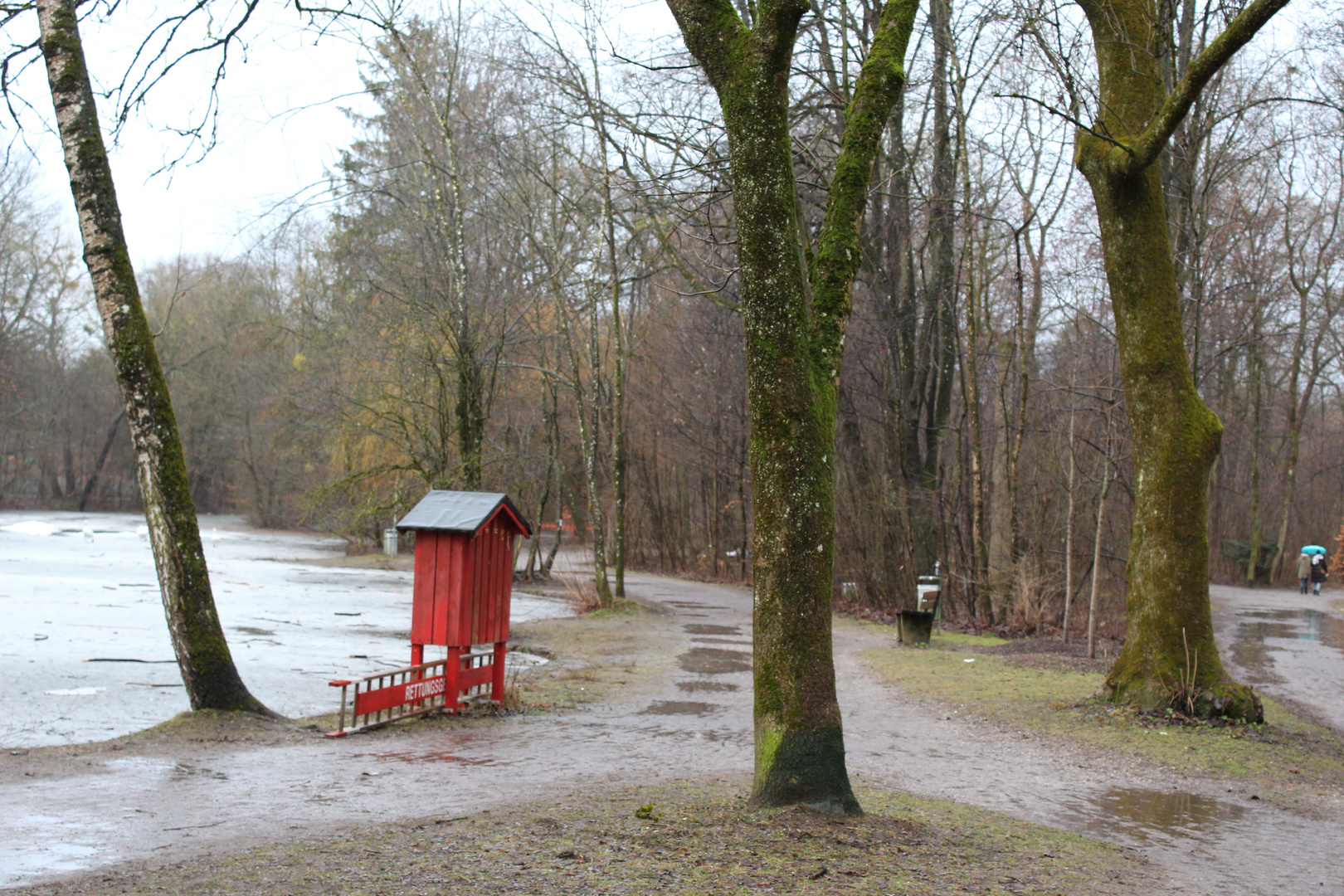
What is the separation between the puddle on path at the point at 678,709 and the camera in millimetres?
9820

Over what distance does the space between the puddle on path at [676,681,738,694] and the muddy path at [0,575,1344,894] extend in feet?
4.38

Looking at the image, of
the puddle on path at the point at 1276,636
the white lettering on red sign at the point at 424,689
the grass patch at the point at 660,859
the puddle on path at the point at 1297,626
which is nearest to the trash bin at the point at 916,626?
the puddle on path at the point at 1276,636

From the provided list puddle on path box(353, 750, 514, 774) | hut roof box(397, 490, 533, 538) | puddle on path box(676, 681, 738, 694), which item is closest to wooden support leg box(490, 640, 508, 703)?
hut roof box(397, 490, 533, 538)

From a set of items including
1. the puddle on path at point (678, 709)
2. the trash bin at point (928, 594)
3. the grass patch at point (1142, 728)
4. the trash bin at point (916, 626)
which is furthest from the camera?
the trash bin at point (928, 594)

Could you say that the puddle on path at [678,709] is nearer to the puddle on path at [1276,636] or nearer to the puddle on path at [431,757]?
the puddle on path at [431,757]

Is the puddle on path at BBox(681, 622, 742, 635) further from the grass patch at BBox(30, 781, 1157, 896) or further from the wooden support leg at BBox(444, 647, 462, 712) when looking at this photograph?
the grass patch at BBox(30, 781, 1157, 896)

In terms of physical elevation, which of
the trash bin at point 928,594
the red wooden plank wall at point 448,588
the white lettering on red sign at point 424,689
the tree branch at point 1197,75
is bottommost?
the white lettering on red sign at point 424,689

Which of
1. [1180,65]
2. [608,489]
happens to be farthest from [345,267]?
[1180,65]

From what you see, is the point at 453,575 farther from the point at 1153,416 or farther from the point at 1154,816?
the point at 1153,416

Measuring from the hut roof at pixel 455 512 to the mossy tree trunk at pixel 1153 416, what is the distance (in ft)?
18.7

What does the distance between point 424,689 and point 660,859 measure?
198 inches

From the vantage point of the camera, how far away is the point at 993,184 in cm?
1967

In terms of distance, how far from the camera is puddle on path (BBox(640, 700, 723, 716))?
9.82 metres

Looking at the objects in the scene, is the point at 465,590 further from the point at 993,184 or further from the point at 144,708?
the point at 993,184
